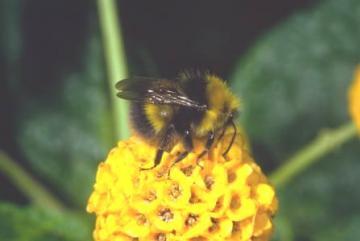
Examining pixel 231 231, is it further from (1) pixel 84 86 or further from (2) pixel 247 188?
(1) pixel 84 86

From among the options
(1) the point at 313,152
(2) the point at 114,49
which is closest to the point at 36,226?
(2) the point at 114,49

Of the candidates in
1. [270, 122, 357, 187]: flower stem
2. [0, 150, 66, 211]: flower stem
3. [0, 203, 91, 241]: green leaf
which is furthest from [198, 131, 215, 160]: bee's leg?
[0, 150, 66, 211]: flower stem

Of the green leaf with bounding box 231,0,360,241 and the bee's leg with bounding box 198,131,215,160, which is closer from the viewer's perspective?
the bee's leg with bounding box 198,131,215,160

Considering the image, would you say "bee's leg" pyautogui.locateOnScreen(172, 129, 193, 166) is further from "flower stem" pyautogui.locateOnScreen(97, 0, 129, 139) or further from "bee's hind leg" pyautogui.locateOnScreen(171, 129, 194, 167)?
"flower stem" pyautogui.locateOnScreen(97, 0, 129, 139)

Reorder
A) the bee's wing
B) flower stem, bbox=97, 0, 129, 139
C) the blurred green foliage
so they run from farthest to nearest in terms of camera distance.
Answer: the blurred green foliage
flower stem, bbox=97, 0, 129, 139
the bee's wing

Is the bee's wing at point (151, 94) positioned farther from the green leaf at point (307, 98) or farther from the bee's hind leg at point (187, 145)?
the green leaf at point (307, 98)

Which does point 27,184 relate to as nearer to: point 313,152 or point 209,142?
point 313,152
